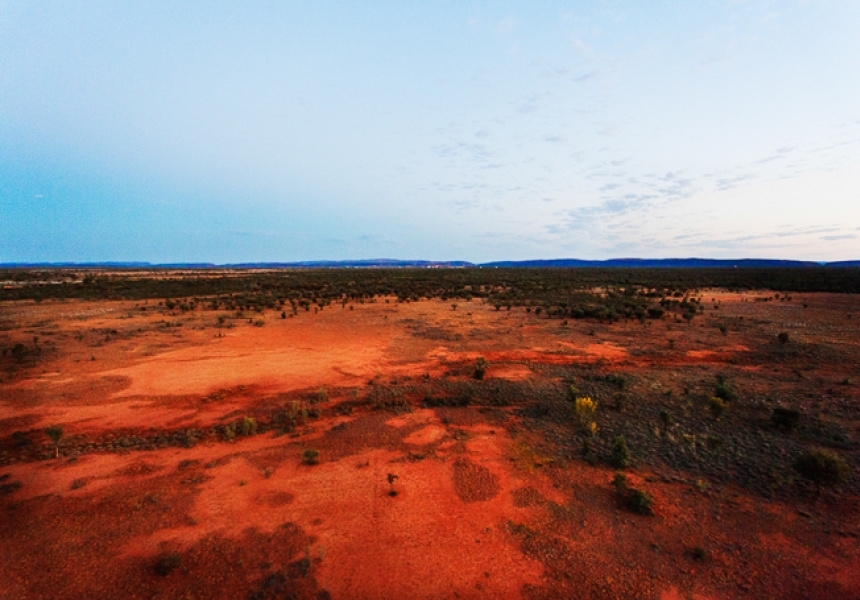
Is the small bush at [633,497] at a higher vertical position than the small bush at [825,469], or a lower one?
lower

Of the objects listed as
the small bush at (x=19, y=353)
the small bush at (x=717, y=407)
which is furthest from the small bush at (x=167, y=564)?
the small bush at (x=19, y=353)

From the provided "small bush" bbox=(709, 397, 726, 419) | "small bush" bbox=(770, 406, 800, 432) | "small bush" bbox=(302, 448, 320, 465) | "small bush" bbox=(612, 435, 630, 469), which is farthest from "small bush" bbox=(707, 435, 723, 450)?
"small bush" bbox=(302, 448, 320, 465)

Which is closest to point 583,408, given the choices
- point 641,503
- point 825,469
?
point 641,503

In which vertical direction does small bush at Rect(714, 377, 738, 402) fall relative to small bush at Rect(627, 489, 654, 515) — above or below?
above

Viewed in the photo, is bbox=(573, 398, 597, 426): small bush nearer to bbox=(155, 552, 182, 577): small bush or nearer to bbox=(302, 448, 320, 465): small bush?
bbox=(302, 448, 320, 465): small bush

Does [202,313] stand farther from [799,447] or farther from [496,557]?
[799,447]

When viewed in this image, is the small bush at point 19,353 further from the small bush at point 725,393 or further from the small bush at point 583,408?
the small bush at point 725,393

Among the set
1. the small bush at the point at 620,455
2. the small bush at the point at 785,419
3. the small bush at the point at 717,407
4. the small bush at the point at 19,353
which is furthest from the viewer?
the small bush at the point at 19,353
